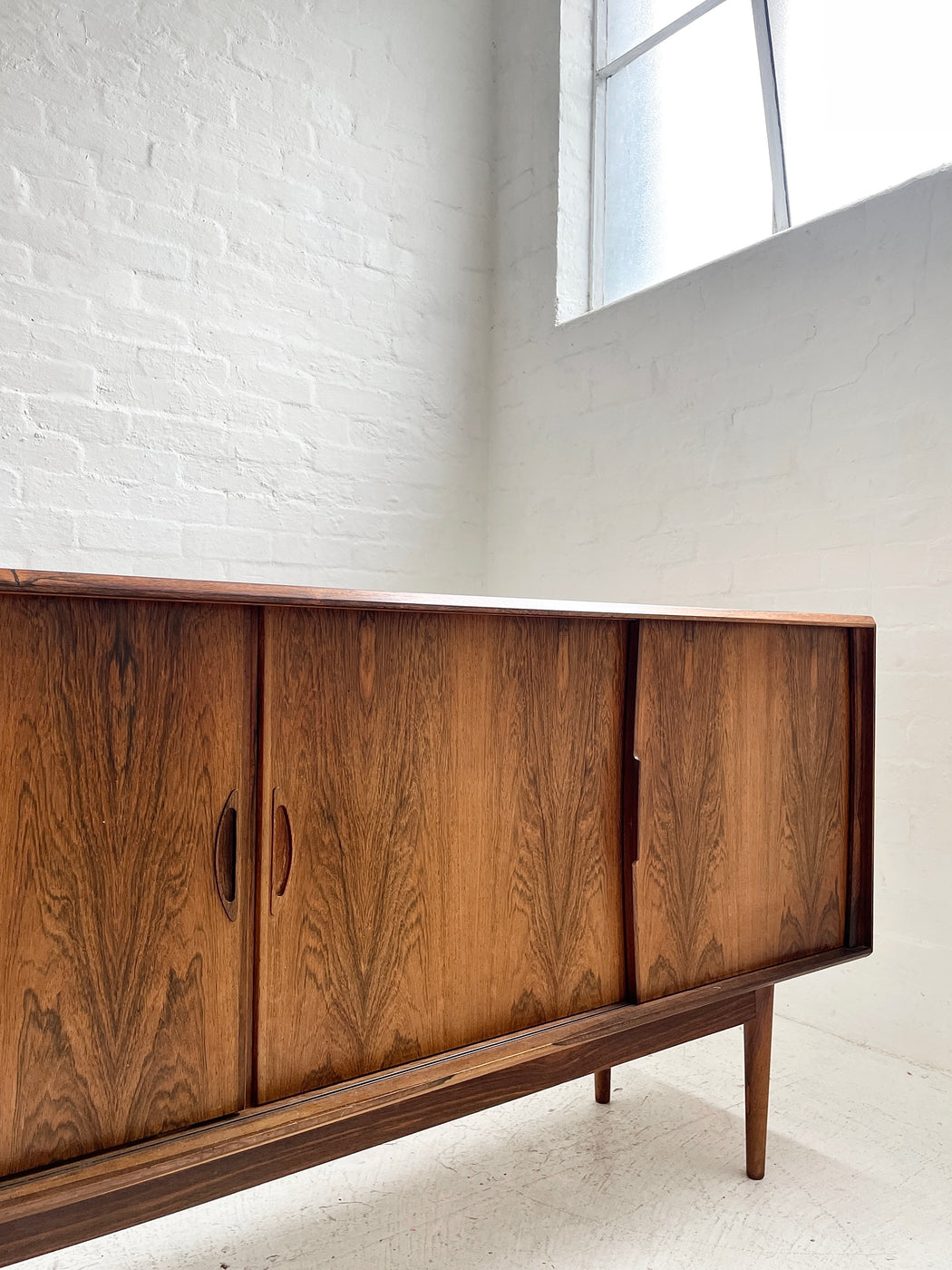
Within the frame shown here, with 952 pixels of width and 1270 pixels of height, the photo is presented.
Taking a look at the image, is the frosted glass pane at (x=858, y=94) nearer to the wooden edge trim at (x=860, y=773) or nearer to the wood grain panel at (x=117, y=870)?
the wooden edge trim at (x=860, y=773)

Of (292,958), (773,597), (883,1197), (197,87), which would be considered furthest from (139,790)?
(197,87)

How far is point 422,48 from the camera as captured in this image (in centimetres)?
293

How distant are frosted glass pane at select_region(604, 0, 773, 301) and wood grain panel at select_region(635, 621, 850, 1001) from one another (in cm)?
148

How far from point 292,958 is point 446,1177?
2.46ft

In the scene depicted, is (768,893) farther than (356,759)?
Yes

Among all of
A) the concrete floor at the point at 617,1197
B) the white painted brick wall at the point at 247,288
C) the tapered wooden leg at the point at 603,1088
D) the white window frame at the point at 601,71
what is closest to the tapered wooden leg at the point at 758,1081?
the concrete floor at the point at 617,1197

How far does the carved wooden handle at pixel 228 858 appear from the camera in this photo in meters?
0.94

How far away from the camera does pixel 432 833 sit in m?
1.09

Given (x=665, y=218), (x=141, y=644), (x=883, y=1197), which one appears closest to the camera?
(x=141, y=644)

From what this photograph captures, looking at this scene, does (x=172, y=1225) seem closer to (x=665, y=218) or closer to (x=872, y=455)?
(x=872, y=455)

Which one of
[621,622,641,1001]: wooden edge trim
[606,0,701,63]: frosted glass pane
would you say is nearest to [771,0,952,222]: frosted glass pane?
[606,0,701,63]: frosted glass pane

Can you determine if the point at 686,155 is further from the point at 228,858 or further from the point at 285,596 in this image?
the point at 228,858

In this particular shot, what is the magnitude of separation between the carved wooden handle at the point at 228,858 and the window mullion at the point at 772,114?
2130 millimetres

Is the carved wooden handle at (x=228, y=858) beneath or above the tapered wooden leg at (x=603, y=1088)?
above
